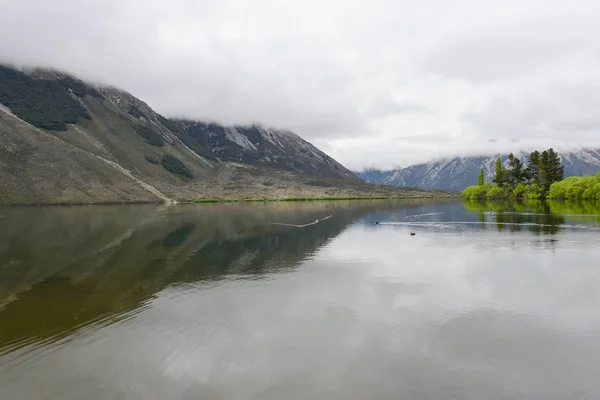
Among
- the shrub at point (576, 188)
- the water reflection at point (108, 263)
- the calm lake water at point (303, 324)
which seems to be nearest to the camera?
the calm lake water at point (303, 324)

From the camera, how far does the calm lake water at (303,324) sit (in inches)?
724

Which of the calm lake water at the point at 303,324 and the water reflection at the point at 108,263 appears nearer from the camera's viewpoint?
the calm lake water at the point at 303,324

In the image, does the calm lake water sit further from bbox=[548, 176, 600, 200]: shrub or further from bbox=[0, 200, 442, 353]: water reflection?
bbox=[548, 176, 600, 200]: shrub

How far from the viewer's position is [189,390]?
58.4ft

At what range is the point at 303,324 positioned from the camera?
87.4 feet

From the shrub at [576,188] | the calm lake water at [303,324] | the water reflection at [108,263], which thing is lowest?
the calm lake water at [303,324]

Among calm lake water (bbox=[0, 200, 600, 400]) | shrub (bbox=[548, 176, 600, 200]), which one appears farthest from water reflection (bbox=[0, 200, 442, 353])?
shrub (bbox=[548, 176, 600, 200])

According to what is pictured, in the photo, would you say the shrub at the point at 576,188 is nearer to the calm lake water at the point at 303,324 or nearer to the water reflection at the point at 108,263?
the calm lake water at the point at 303,324

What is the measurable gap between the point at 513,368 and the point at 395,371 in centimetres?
589

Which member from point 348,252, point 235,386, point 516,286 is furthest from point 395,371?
point 348,252

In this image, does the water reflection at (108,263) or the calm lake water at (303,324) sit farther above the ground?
the water reflection at (108,263)

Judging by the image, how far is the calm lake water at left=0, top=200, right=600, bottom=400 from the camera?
18391 millimetres

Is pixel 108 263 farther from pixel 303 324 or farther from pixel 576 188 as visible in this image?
pixel 576 188

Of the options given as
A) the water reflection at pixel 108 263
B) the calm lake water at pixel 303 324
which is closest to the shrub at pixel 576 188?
the calm lake water at pixel 303 324
